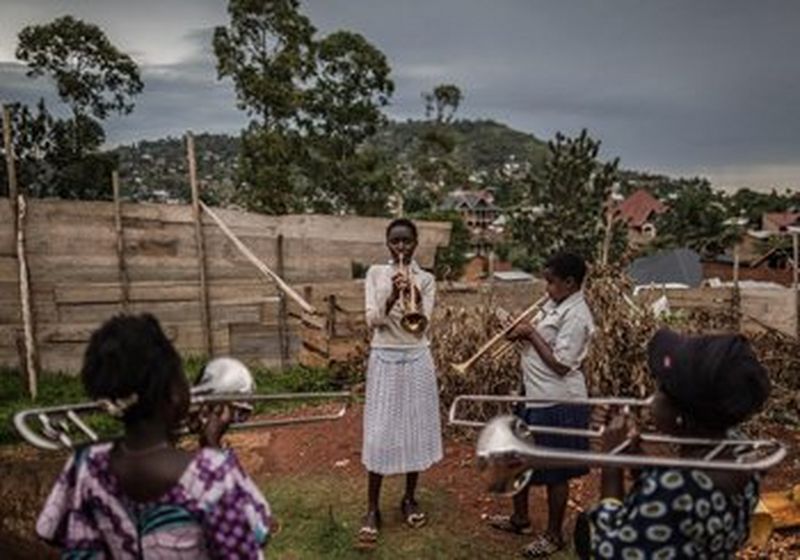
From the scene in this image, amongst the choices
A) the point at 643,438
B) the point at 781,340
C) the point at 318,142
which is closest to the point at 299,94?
the point at 318,142

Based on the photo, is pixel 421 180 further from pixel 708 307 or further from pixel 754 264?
pixel 708 307

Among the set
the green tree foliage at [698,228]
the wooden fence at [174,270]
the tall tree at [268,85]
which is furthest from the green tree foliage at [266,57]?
the green tree foliage at [698,228]

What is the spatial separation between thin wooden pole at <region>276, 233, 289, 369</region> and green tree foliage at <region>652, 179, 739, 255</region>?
1354 inches

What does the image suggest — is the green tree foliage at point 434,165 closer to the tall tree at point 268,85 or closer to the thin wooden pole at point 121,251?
the tall tree at point 268,85

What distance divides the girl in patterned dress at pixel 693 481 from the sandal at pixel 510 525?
9.62 ft

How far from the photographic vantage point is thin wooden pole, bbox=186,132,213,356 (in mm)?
9859

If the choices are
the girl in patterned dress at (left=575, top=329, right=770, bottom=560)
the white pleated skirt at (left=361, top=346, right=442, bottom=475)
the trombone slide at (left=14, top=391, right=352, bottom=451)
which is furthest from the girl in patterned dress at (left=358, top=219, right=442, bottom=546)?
the girl in patterned dress at (left=575, top=329, right=770, bottom=560)

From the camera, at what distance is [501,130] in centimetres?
13975

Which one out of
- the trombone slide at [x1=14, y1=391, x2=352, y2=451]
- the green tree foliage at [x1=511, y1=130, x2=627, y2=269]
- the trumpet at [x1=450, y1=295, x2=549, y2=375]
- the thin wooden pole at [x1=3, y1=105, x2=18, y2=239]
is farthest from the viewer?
the green tree foliage at [x1=511, y1=130, x2=627, y2=269]

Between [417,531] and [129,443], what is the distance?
10.8 ft

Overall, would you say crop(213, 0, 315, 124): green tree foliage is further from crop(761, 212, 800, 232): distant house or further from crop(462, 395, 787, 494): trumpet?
crop(761, 212, 800, 232): distant house

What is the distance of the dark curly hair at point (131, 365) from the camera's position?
1948mm

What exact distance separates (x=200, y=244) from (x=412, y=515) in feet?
19.1

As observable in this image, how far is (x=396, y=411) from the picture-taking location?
15.9 feet
